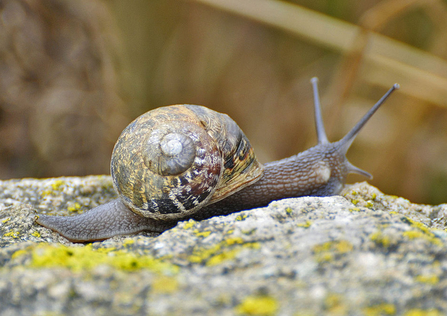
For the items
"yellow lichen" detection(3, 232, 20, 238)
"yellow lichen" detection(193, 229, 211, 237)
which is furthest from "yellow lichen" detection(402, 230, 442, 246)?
"yellow lichen" detection(3, 232, 20, 238)

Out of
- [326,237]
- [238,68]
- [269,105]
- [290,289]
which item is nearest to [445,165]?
[269,105]

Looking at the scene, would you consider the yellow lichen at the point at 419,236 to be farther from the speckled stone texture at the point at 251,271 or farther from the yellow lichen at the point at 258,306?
the yellow lichen at the point at 258,306

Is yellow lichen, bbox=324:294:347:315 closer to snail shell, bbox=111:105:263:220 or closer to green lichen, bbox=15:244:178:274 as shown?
green lichen, bbox=15:244:178:274

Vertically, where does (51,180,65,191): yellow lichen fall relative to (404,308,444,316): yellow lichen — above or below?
below

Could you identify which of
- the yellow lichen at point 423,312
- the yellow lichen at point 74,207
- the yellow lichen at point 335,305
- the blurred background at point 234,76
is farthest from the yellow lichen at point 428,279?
the blurred background at point 234,76

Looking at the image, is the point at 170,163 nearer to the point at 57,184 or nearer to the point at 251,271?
the point at 251,271

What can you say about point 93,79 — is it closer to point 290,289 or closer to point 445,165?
point 290,289

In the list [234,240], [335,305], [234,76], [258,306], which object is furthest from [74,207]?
[234,76]
